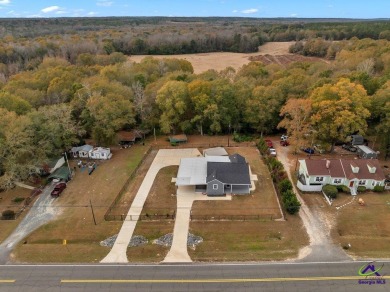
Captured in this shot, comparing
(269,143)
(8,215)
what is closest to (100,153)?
(8,215)

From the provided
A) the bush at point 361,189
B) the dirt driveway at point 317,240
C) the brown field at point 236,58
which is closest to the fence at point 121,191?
the dirt driveway at point 317,240

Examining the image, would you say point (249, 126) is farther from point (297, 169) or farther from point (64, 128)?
point (64, 128)

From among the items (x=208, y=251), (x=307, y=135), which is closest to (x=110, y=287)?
(x=208, y=251)

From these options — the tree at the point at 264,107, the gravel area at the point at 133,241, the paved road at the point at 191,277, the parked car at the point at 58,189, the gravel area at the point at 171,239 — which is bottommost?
the parked car at the point at 58,189

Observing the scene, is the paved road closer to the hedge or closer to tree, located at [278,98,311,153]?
the hedge

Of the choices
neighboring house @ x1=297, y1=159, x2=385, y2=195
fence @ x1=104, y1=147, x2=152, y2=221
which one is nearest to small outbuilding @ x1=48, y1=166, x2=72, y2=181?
fence @ x1=104, y1=147, x2=152, y2=221

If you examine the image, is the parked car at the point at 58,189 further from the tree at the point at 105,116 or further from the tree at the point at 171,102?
the tree at the point at 171,102
